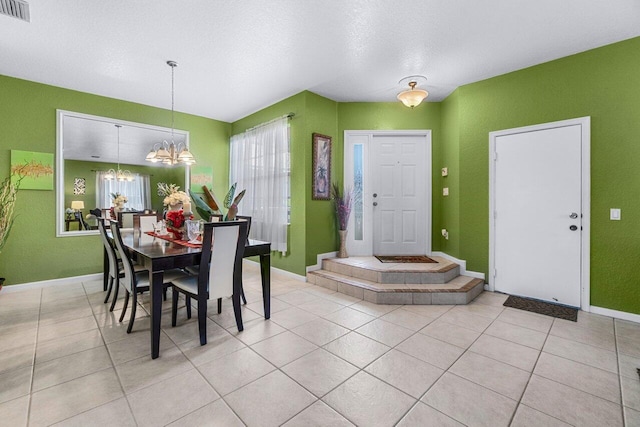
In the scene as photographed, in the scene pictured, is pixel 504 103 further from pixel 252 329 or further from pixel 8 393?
pixel 8 393

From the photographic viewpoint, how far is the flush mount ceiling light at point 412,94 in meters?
3.48

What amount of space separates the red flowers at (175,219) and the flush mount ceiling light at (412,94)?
9.68 ft

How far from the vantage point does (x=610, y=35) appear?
2.76 metres

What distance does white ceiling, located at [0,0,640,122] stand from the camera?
94.7 inches

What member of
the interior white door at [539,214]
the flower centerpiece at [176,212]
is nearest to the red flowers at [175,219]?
the flower centerpiece at [176,212]

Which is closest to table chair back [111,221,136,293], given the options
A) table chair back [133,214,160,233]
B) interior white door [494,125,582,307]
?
table chair back [133,214,160,233]

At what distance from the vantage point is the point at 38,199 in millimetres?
3904

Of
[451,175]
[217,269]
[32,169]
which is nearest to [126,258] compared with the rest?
[217,269]

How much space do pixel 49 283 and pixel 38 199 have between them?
1.17 meters

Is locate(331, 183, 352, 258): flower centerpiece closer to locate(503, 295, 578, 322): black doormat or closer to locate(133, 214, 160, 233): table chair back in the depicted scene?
locate(503, 295, 578, 322): black doormat

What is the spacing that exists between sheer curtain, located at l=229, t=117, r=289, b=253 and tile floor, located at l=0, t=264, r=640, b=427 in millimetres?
1887

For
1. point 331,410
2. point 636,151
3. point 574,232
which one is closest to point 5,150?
point 331,410

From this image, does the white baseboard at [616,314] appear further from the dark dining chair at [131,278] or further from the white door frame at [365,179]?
the dark dining chair at [131,278]

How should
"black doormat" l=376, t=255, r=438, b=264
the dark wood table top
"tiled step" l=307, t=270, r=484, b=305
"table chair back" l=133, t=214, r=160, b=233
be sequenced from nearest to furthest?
the dark wood table top, "tiled step" l=307, t=270, r=484, b=305, "table chair back" l=133, t=214, r=160, b=233, "black doormat" l=376, t=255, r=438, b=264
